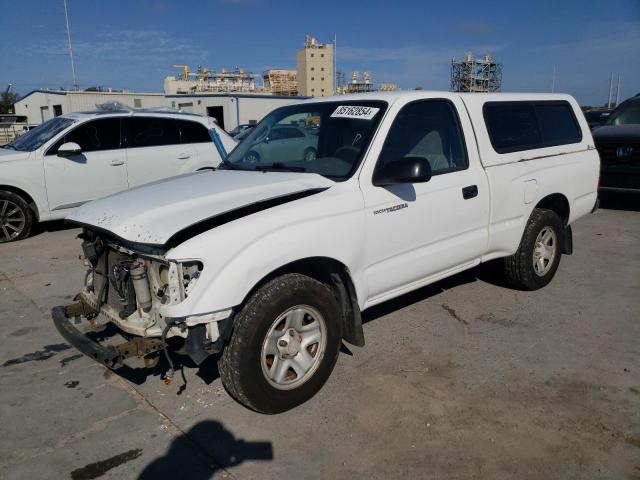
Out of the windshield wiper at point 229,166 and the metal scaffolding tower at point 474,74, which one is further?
the metal scaffolding tower at point 474,74

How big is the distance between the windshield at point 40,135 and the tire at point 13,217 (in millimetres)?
807

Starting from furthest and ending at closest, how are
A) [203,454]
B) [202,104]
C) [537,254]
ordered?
[202,104], [537,254], [203,454]

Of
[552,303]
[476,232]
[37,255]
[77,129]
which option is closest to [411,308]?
[476,232]

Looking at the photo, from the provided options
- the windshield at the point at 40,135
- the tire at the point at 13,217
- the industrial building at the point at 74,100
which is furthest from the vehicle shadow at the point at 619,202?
the industrial building at the point at 74,100

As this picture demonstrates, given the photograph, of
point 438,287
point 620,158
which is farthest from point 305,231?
point 620,158

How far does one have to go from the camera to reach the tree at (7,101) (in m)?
65.4

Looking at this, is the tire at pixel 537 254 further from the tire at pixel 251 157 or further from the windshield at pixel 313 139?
the tire at pixel 251 157

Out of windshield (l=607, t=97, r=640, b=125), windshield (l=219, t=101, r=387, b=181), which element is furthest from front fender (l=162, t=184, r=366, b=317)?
windshield (l=607, t=97, r=640, b=125)

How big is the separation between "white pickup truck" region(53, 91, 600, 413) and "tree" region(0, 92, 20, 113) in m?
73.9

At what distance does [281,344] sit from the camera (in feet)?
10.1

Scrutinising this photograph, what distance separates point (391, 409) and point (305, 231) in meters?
1.25

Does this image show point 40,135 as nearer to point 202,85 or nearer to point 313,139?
point 313,139

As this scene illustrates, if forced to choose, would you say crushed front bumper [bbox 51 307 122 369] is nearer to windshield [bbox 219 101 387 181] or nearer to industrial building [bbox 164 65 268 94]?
windshield [bbox 219 101 387 181]

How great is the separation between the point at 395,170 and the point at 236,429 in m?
1.90
